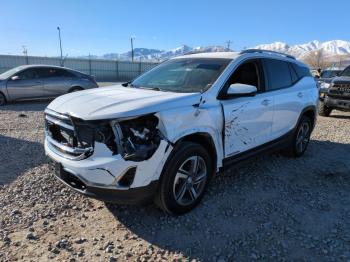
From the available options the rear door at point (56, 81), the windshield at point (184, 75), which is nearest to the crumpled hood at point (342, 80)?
the windshield at point (184, 75)

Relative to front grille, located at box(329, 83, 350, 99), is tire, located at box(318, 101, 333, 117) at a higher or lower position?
lower

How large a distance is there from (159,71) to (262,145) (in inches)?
74.8

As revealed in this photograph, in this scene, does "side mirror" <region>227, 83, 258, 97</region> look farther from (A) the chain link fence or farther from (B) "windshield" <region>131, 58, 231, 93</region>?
(A) the chain link fence

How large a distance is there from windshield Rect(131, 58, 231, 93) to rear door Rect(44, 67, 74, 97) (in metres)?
8.94

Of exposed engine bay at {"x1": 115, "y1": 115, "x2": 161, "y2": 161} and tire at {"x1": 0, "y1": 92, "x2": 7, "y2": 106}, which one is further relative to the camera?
tire at {"x1": 0, "y1": 92, "x2": 7, "y2": 106}

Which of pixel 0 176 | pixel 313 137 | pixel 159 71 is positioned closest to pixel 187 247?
pixel 159 71

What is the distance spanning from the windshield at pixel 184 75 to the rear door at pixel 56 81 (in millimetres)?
8937

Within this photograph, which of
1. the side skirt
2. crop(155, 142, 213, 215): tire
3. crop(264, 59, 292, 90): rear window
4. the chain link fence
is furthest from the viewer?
the chain link fence

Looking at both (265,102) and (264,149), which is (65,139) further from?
(264,149)

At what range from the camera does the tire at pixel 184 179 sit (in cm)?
359

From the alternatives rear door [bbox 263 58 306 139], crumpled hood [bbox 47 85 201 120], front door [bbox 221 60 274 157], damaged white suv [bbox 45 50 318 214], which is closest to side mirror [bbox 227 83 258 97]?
damaged white suv [bbox 45 50 318 214]

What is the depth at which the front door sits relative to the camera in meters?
4.30

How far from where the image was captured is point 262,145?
5.11 metres

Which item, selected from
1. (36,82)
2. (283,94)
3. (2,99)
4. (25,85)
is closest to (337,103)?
(283,94)
